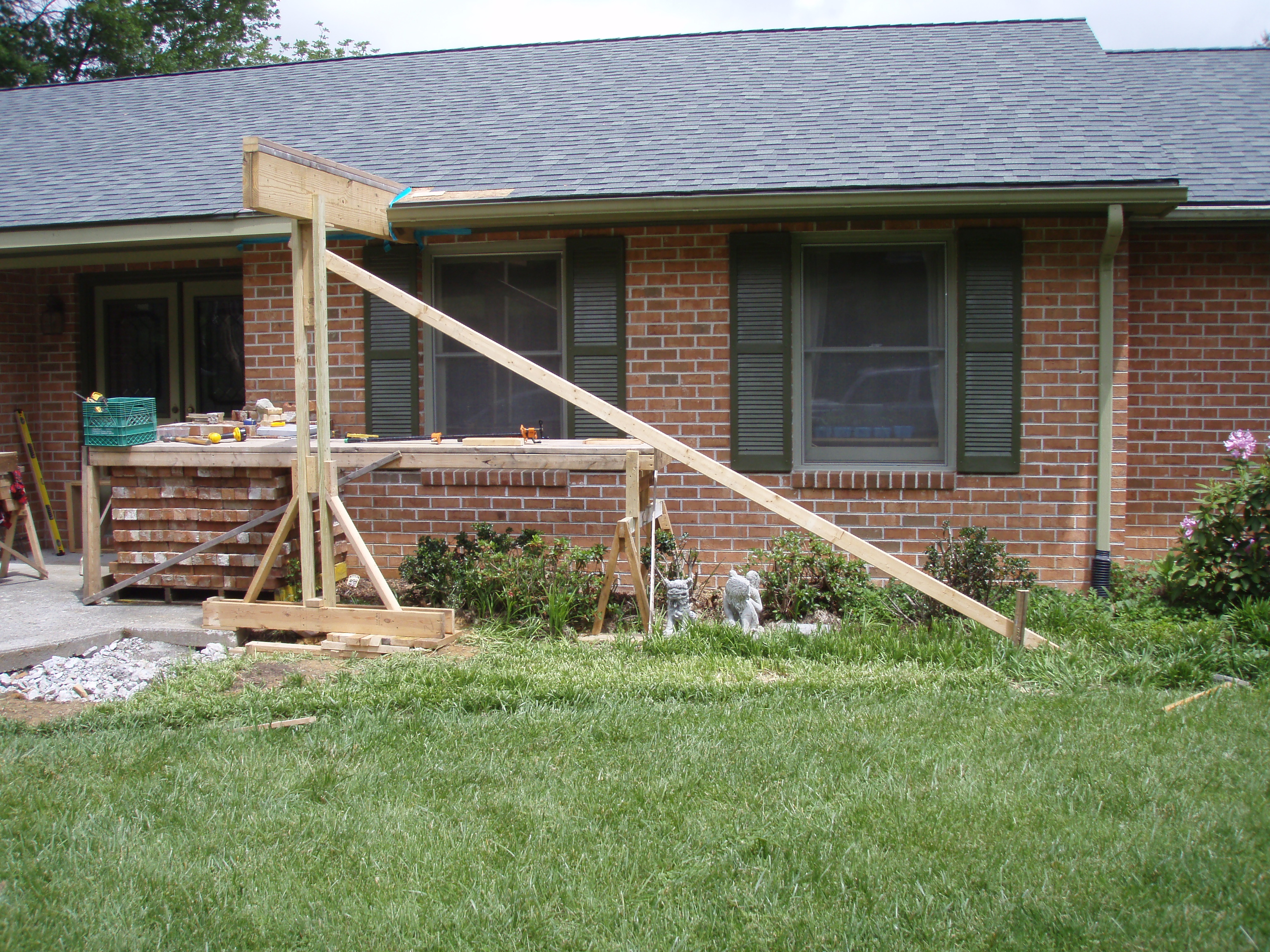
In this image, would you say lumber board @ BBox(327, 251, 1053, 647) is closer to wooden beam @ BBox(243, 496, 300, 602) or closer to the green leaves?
wooden beam @ BBox(243, 496, 300, 602)

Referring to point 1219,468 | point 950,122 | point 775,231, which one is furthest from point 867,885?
point 950,122

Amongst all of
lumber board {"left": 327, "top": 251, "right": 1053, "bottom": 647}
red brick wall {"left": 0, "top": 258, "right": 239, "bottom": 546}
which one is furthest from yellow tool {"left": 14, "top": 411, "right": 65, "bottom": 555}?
lumber board {"left": 327, "top": 251, "right": 1053, "bottom": 647}

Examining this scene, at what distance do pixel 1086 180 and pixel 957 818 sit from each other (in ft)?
14.7

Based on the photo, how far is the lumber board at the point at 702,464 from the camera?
529 cm

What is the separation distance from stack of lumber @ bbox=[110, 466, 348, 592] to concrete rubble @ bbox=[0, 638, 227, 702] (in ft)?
2.52

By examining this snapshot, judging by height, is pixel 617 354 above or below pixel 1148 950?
above

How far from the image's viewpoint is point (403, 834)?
3314 millimetres

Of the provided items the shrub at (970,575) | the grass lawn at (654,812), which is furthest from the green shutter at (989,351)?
the grass lawn at (654,812)

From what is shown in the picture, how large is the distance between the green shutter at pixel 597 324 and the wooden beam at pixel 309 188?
1.34m

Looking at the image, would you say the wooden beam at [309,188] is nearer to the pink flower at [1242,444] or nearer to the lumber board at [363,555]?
the lumber board at [363,555]

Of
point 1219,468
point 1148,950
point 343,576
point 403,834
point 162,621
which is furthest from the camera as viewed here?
point 1219,468

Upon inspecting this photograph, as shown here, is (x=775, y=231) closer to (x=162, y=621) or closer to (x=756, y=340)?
Result: (x=756, y=340)

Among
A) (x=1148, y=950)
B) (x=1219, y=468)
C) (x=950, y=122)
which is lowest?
(x=1148, y=950)

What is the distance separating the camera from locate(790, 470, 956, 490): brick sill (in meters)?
6.94
